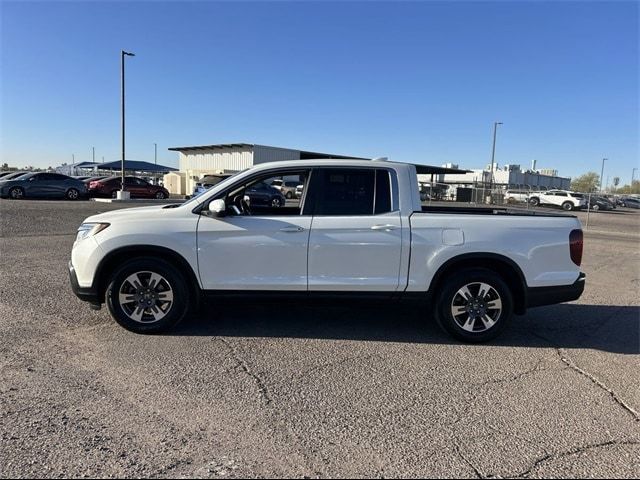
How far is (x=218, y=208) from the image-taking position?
4.76 meters

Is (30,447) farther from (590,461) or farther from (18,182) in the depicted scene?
(18,182)

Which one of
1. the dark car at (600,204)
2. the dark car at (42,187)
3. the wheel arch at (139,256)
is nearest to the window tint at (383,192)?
the wheel arch at (139,256)

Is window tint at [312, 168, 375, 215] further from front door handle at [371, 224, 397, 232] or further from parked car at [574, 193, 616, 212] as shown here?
parked car at [574, 193, 616, 212]

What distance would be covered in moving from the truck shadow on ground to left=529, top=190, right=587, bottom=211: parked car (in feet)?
126

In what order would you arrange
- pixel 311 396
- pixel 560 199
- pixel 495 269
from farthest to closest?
1. pixel 560 199
2. pixel 495 269
3. pixel 311 396

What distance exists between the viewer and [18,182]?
2439 centimetres

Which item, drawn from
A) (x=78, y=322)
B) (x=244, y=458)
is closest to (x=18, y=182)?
(x=78, y=322)

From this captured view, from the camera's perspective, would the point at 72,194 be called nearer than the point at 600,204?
Yes

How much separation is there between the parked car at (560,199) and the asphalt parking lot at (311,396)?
127 ft

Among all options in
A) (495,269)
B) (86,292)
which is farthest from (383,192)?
(86,292)

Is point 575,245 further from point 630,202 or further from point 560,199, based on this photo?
point 630,202

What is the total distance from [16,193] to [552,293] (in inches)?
1045

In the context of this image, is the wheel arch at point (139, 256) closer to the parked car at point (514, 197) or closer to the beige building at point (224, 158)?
the beige building at point (224, 158)

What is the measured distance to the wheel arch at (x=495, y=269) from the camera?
4859mm
